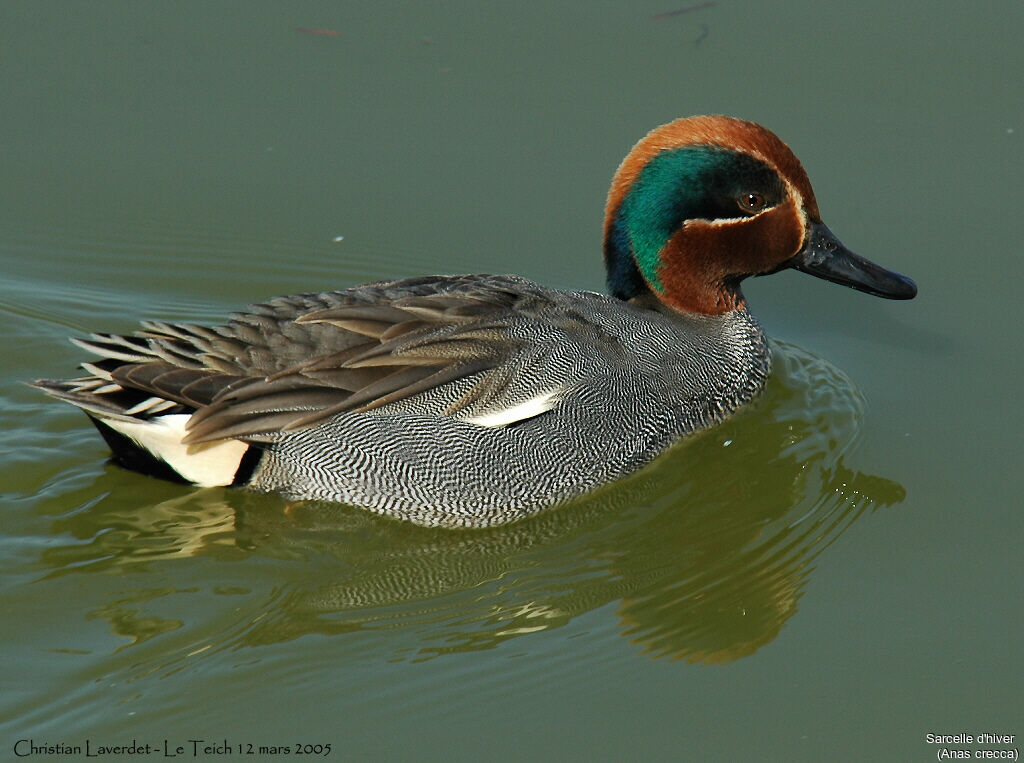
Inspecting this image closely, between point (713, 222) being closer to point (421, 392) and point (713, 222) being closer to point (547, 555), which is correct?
point (421, 392)

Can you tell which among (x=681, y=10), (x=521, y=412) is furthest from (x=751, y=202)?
(x=681, y=10)

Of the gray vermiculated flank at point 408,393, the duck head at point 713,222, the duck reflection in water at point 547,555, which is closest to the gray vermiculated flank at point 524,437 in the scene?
the gray vermiculated flank at point 408,393

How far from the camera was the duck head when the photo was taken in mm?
6617

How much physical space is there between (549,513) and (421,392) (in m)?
0.81

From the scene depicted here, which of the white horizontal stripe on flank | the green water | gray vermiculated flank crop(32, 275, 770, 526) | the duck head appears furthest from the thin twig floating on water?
the white horizontal stripe on flank

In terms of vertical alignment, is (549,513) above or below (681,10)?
below

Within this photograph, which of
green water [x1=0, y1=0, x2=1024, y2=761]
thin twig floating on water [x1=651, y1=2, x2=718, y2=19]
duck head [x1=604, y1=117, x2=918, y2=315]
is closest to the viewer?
green water [x1=0, y1=0, x2=1024, y2=761]

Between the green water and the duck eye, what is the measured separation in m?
1.01

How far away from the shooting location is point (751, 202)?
6742mm

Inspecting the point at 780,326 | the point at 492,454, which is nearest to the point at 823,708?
the point at 492,454

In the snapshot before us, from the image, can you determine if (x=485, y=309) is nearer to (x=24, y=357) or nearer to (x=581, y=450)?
(x=581, y=450)

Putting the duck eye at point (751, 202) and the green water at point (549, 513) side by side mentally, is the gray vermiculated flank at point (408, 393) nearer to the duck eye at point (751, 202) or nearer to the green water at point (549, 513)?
the green water at point (549, 513)

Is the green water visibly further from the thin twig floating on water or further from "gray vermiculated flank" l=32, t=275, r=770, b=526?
"gray vermiculated flank" l=32, t=275, r=770, b=526

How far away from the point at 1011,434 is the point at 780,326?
1505 mm
